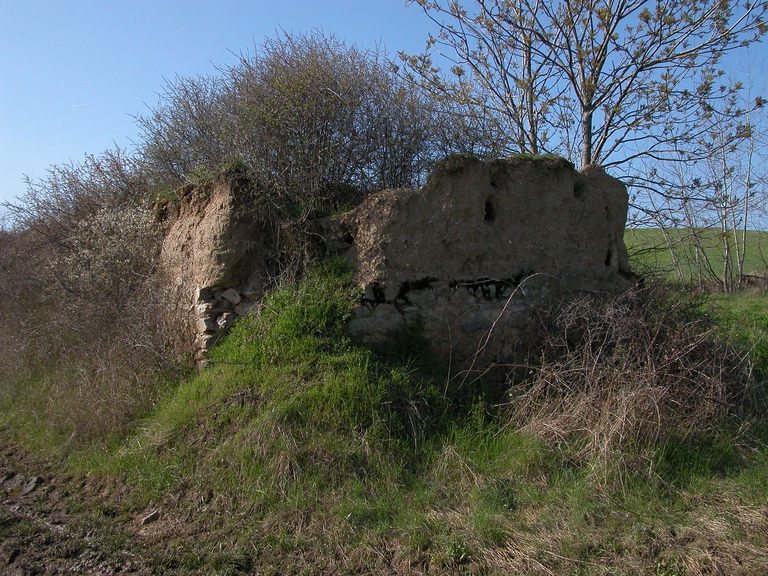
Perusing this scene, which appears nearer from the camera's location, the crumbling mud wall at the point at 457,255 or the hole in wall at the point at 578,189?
the crumbling mud wall at the point at 457,255

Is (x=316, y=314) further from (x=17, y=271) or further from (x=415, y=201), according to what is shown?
(x=17, y=271)

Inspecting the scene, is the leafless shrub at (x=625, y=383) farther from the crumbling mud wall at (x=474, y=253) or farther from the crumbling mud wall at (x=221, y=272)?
the crumbling mud wall at (x=221, y=272)

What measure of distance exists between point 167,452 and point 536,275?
391cm

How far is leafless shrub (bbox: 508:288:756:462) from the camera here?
16.3 ft

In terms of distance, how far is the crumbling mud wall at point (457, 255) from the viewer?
21.1 feet

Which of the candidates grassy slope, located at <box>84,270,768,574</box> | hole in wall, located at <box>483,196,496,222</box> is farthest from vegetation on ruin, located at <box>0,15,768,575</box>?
hole in wall, located at <box>483,196,496,222</box>

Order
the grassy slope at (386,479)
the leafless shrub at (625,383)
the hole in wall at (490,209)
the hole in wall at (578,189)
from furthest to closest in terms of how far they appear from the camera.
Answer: the hole in wall at (578,189) < the hole in wall at (490,209) < the leafless shrub at (625,383) < the grassy slope at (386,479)

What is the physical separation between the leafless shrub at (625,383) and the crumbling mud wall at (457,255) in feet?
1.79

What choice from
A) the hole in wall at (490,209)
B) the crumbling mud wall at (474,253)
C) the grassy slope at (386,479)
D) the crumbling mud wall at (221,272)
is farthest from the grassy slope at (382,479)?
the hole in wall at (490,209)

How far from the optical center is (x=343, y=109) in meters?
7.51

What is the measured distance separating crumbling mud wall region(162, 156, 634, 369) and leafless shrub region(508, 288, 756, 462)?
0.55 m

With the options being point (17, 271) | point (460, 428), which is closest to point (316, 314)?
point (460, 428)

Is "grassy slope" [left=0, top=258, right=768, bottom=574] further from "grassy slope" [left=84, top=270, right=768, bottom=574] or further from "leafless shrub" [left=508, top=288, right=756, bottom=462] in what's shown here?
"leafless shrub" [left=508, top=288, right=756, bottom=462]

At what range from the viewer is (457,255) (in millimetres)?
6582
